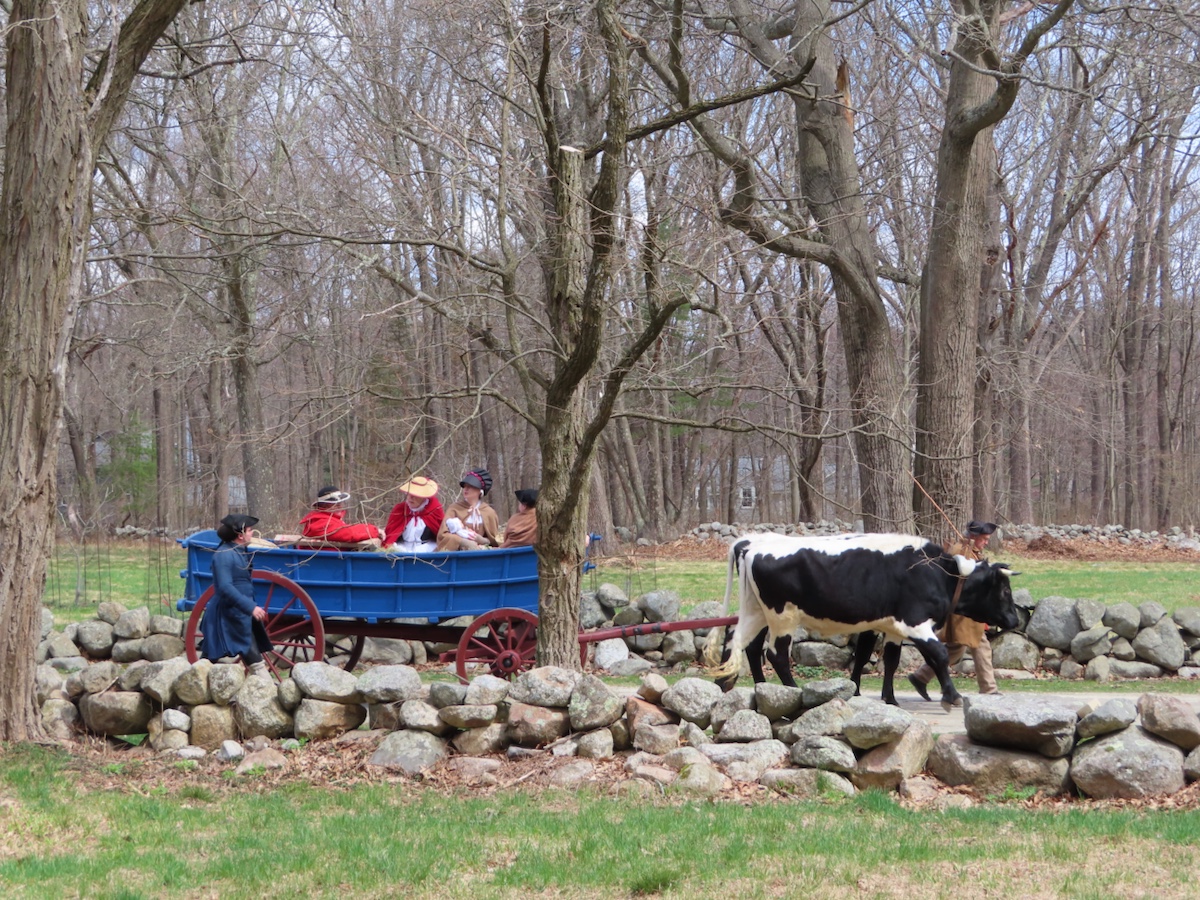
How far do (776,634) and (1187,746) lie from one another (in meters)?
3.56

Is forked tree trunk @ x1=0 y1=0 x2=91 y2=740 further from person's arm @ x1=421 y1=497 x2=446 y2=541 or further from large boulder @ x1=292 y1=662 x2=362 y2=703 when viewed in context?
person's arm @ x1=421 y1=497 x2=446 y2=541

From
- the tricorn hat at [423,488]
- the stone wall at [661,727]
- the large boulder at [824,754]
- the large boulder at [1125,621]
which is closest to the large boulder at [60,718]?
the stone wall at [661,727]

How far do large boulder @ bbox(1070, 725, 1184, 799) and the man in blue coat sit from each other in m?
6.21

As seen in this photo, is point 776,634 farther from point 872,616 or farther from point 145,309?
point 145,309

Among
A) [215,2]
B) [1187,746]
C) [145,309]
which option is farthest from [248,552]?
[145,309]

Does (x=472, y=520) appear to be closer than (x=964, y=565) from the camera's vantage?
No

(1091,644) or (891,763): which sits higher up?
(891,763)

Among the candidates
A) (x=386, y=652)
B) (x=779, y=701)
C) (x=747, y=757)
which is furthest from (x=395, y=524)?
(x=747, y=757)

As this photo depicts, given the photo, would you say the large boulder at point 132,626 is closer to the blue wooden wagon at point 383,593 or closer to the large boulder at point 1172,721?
the blue wooden wagon at point 383,593

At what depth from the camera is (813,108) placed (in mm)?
13500

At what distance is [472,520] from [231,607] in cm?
260

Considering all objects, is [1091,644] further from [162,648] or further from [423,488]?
[162,648]

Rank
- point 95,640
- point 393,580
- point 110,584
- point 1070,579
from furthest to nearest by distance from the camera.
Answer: point 1070,579, point 110,584, point 95,640, point 393,580

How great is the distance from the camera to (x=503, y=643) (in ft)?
34.9
